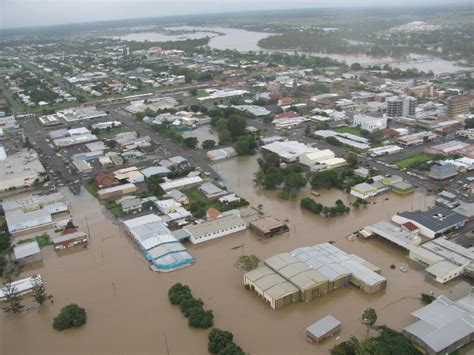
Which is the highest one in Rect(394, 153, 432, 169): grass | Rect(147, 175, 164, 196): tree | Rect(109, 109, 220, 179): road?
Rect(147, 175, 164, 196): tree

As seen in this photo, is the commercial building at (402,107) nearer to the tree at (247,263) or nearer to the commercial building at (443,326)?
the tree at (247,263)

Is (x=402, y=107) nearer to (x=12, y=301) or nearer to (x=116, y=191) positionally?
(x=116, y=191)

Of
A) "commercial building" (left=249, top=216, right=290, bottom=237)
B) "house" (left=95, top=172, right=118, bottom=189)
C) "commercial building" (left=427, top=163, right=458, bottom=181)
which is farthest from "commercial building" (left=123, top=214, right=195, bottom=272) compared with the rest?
"commercial building" (left=427, top=163, right=458, bottom=181)

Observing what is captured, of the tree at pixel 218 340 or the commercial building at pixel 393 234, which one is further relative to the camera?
the commercial building at pixel 393 234

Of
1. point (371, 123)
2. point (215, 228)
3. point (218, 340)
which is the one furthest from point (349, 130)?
point (218, 340)

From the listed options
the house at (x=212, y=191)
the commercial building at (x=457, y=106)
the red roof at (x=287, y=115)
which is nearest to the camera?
the house at (x=212, y=191)

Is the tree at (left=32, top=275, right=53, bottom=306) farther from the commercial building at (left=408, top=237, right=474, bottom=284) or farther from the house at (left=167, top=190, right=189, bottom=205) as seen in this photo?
the commercial building at (left=408, top=237, right=474, bottom=284)

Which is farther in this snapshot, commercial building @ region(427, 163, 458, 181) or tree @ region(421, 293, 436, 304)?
commercial building @ region(427, 163, 458, 181)

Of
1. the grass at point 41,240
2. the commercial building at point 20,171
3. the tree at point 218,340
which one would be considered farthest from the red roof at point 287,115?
the tree at point 218,340
